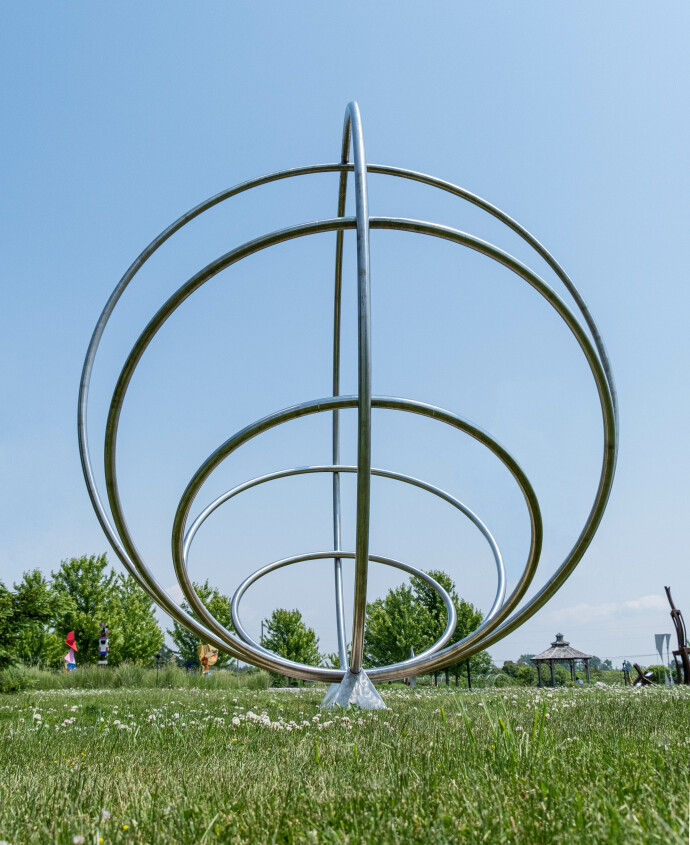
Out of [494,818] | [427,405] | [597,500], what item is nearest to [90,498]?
[427,405]

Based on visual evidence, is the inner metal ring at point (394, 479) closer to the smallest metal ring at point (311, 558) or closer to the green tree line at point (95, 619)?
the smallest metal ring at point (311, 558)

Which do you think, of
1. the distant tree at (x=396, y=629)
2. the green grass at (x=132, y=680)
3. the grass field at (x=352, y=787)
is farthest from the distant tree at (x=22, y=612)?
the distant tree at (x=396, y=629)

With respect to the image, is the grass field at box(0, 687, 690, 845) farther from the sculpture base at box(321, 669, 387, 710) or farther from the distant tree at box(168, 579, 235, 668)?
the distant tree at box(168, 579, 235, 668)

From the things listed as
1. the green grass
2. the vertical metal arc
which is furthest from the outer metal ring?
the green grass

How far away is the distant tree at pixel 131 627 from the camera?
35812mm

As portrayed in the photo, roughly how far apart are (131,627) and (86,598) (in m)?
3.11

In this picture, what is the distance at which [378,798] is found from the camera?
2355 mm

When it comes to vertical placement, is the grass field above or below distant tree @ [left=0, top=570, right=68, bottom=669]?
below

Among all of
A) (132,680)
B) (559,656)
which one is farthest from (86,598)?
(559,656)

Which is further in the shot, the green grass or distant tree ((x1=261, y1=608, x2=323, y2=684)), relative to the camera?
distant tree ((x1=261, y1=608, x2=323, y2=684))

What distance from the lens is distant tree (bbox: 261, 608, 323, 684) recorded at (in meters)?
40.1

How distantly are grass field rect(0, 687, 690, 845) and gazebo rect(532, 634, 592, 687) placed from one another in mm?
34177

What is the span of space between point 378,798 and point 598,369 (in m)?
4.84

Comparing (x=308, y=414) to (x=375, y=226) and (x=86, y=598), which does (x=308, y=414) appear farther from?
(x=86, y=598)
